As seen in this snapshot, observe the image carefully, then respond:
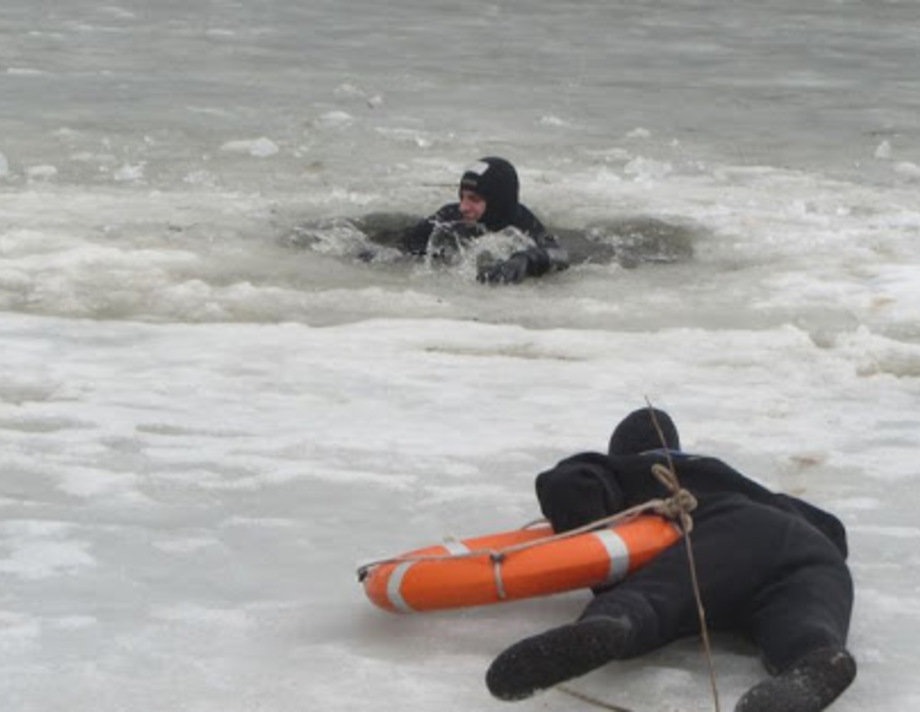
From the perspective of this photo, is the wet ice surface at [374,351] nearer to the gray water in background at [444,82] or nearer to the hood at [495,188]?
the gray water in background at [444,82]

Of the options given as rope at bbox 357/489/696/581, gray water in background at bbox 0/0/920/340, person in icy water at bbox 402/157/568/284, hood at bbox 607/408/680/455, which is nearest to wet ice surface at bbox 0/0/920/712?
gray water in background at bbox 0/0/920/340

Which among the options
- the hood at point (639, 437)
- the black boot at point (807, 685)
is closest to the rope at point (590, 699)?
the black boot at point (807, 685)

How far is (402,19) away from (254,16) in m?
1.19

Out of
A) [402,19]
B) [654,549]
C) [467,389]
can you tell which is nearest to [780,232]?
[467,389]

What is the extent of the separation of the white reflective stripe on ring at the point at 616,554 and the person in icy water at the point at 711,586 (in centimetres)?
3

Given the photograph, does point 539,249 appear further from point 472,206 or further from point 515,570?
point 515,570

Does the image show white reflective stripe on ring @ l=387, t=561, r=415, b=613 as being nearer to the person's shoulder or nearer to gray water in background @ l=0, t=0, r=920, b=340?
the person's shoulder

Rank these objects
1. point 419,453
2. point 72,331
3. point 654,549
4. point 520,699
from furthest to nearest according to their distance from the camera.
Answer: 1. point 72,331
2. point 419,453
3. point 654,549
4. point 520,699

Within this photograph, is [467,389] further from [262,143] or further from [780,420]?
[262,143]

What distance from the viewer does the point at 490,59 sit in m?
13.9

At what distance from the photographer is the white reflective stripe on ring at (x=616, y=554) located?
390 cm

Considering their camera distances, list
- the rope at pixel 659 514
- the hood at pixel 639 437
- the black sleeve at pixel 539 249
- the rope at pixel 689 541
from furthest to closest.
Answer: the black sleeve at pixel 539 249, the hood at pixel 639 437, the rope at pixel 659 514, the rope at pixel 689 541

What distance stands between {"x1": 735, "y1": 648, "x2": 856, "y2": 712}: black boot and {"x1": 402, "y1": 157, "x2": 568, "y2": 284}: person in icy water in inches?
175

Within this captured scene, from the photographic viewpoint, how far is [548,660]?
11.2ft
